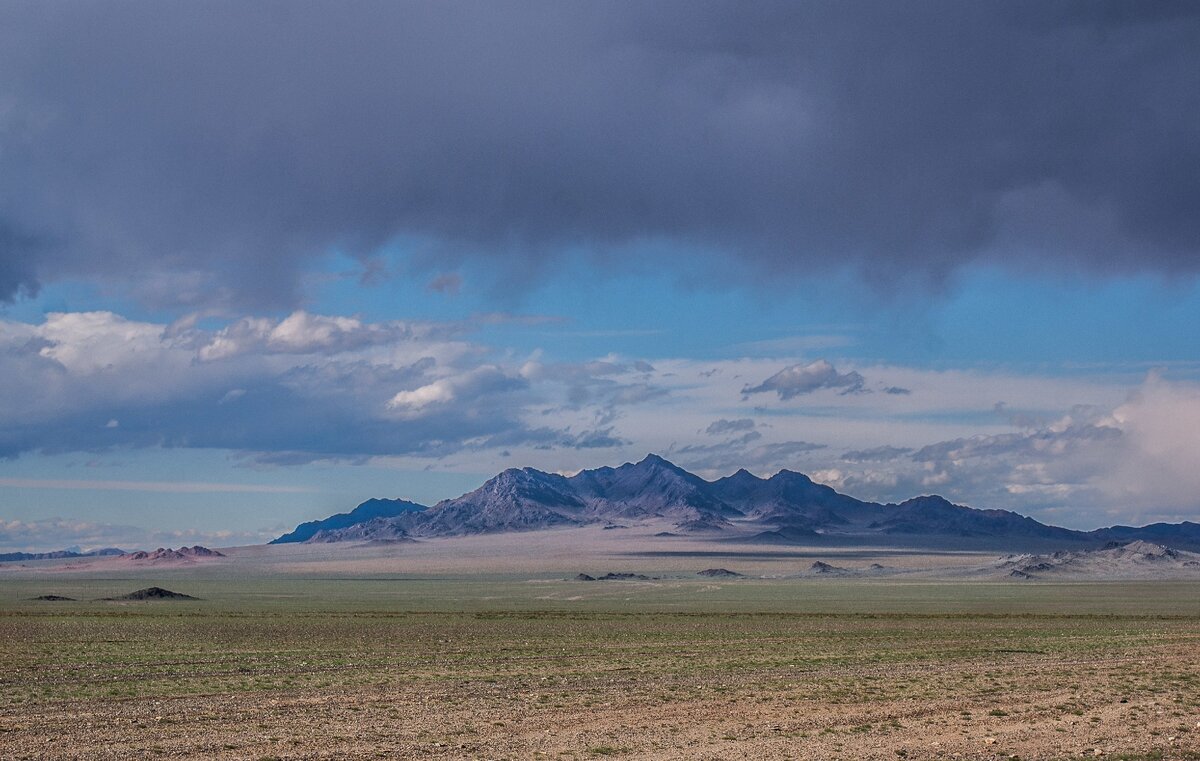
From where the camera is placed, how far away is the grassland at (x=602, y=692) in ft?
77.3

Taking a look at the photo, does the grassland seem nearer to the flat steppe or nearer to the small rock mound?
the flat steppe

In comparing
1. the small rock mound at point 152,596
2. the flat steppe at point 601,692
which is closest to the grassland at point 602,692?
the flat steppe at point 601,692

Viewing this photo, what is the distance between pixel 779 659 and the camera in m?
42.0

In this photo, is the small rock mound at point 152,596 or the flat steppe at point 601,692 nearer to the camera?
the flat steppe at point 601,692

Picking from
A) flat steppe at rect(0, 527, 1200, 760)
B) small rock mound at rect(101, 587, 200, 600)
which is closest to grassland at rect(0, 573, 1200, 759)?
flat steppe at rect(0, 527, 1200, 760)

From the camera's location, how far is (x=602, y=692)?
3203 centimetres

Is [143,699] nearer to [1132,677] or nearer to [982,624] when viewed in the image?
[1132,677]

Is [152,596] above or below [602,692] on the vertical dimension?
below

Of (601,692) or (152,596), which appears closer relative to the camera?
(601,692)

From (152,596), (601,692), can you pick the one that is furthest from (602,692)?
(152,596)

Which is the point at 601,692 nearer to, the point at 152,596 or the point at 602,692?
the point at 602,692

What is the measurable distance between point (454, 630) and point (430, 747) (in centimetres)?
3874

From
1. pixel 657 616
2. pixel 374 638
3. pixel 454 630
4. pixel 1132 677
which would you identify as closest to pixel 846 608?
pixel 657 616

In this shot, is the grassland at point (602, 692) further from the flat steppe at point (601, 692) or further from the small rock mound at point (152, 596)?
the small rock mound at point (152, 596)
